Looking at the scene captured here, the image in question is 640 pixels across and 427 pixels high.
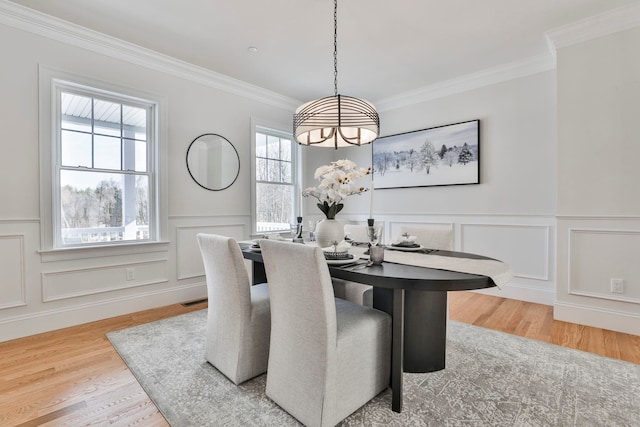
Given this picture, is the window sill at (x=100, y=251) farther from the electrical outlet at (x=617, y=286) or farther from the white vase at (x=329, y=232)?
the electrical outlet at (x=617, y=286)

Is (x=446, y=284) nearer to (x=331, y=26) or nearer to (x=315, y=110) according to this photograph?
(x=315, y=110)

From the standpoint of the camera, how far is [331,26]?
2760 mm

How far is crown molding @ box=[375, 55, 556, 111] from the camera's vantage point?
11.2 ft

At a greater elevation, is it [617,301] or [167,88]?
[167,88]

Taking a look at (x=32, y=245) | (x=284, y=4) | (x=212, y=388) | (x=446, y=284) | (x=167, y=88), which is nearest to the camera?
(x=446, y=284)

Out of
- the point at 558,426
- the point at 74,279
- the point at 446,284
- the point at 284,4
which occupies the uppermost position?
the point at 284,4

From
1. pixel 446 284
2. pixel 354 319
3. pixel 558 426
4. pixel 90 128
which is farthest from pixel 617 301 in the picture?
pixel 90 128

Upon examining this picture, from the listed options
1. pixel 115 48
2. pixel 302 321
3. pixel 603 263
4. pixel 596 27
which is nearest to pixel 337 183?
pixel 302 321

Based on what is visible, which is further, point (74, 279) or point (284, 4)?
point (74, 279)

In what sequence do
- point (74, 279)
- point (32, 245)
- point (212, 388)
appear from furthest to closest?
point (74, 279) → point (32, 245) → point (212, 388)

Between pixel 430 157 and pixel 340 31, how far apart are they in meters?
2.09

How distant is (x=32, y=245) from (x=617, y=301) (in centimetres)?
502

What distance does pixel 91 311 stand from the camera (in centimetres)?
294

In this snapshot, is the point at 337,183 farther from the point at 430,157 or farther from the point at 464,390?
the point at 430,157
